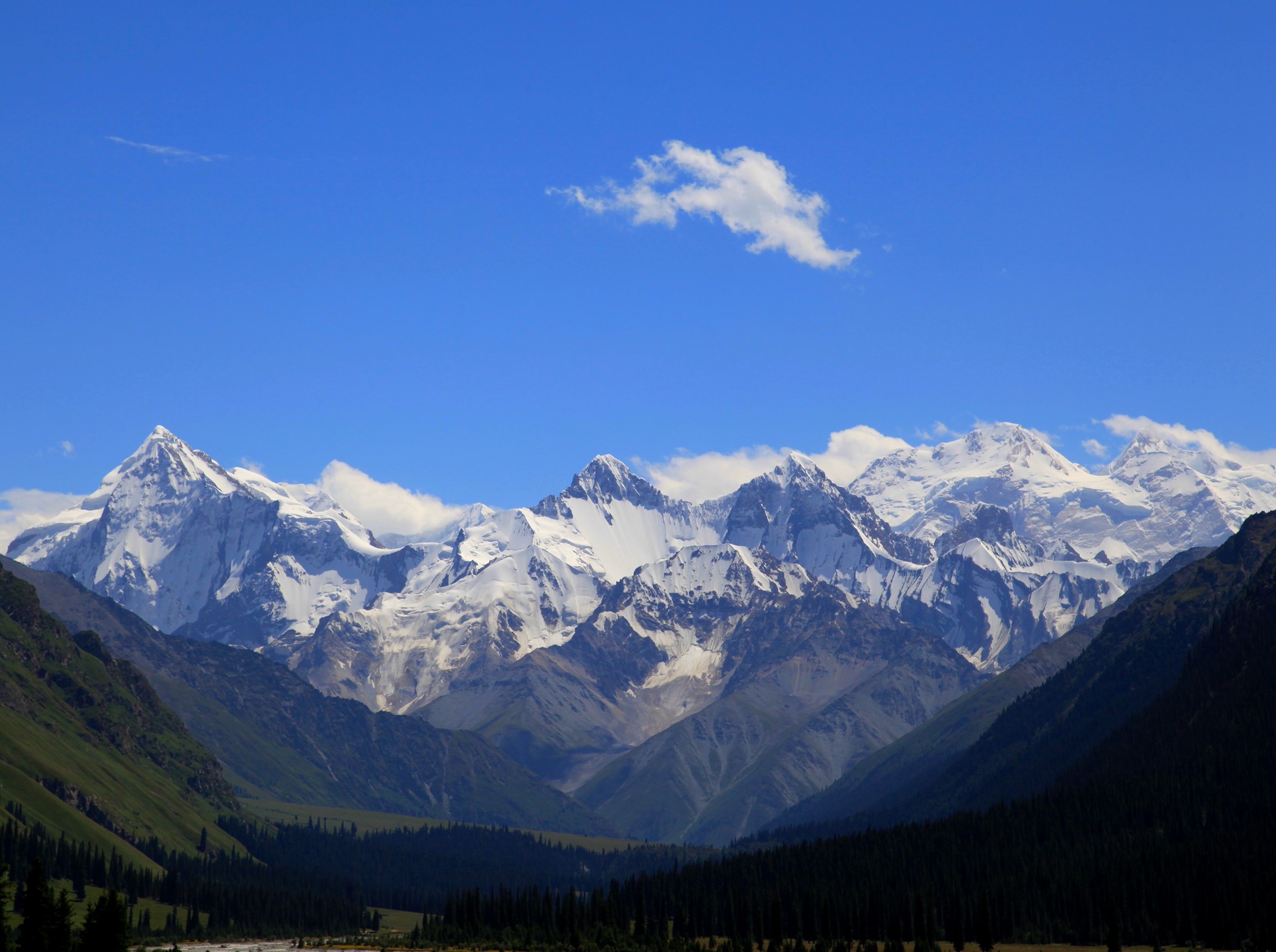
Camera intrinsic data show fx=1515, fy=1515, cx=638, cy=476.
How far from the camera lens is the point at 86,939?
173 metres

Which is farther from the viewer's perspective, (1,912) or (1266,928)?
(1266,928)

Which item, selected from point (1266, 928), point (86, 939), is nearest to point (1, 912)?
point (86, 939)

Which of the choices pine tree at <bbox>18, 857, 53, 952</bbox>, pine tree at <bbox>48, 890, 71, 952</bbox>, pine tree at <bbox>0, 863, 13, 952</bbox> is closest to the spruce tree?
pine tree at <bbox>48, 890, 71, 952</bbox>

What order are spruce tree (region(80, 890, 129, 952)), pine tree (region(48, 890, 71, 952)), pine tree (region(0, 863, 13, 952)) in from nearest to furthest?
pine tree (region(0, 863, 13, 952)), pine tree (region(48, 890, 71, 952)), spruce tree (region(80, 890, 129, 952))

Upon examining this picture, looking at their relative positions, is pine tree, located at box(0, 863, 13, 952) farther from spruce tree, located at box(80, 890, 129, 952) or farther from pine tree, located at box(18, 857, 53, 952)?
spruce tree, located at box(80, 890, 129, 952)

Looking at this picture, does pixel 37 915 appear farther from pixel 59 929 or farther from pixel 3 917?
pixel 3 917

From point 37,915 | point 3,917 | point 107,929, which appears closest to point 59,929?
point 37,915

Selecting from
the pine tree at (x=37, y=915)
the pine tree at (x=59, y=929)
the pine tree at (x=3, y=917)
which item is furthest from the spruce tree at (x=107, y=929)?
the pine tree at (x=3, y=917)

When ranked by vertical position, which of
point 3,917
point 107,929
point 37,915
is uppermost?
point 37,915

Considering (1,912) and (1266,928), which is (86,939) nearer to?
(1,912)

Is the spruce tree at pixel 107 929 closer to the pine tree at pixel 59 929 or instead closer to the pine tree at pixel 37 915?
the pine tree at pixel 59 929

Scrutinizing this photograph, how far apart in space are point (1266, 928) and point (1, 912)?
155442 millimetres

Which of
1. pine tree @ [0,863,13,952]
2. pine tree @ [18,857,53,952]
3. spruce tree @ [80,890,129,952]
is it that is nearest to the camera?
pine tree @ [0,863,13,952]

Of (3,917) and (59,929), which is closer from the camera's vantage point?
(3,917)
